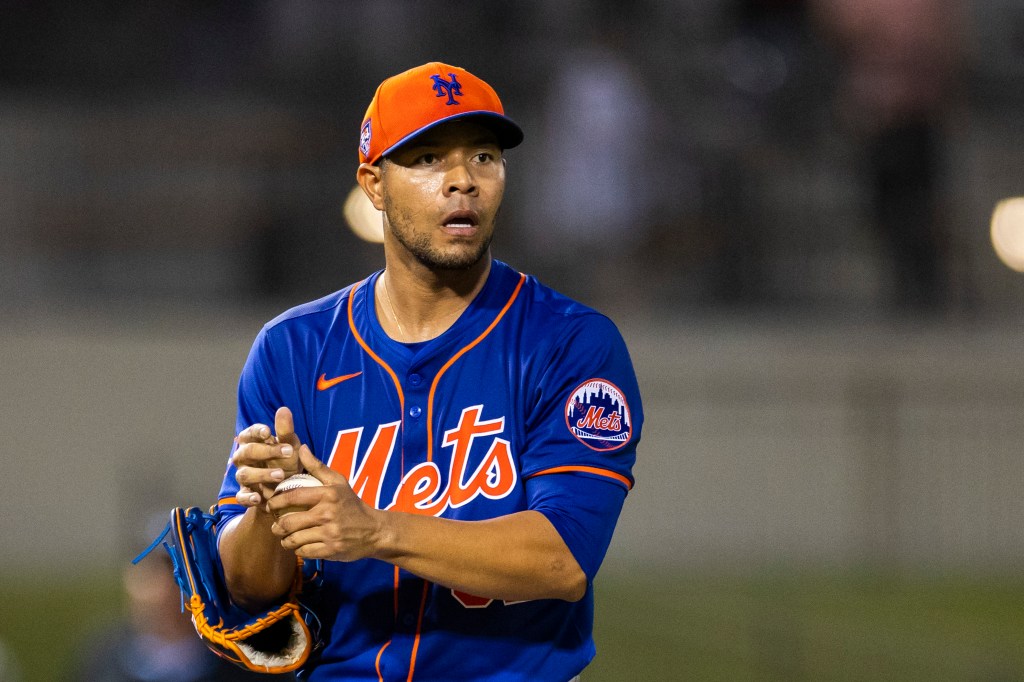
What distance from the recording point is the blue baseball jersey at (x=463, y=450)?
3055mm

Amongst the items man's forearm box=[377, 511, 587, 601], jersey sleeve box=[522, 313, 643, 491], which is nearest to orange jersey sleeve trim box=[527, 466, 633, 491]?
jersey sleeve box=[522, 313, 643, 491]

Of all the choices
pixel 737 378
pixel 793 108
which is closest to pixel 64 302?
pixel 737 378

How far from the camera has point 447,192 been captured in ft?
10.1

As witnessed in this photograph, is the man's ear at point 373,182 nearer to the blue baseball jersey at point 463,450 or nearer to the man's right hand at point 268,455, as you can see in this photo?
the blue baseball jersey at point 463,450

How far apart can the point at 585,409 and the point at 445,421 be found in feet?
1.02

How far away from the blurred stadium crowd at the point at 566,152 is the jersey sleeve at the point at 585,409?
6.77m

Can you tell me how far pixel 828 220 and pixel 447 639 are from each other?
7.91 m

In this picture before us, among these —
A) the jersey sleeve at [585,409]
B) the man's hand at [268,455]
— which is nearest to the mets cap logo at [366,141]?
the jersey sleeve at [585,409]

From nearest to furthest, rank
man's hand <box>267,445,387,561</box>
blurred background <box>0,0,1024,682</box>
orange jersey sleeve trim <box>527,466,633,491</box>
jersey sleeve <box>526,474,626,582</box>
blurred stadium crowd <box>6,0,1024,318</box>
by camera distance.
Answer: man's hand <box>267,445,387,561</box> < jersey sleeve <box>526,474,626,582</box> < orange jersey sleeve trim <box>527,466,633,491</box> < blurred background <box>0,0,1024,682</box> < blurred stadium crowd <box>6,0,1024,318</box>

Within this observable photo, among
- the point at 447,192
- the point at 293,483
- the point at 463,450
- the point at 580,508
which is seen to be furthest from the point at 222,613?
the point at 447,192

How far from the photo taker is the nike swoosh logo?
3199 mm

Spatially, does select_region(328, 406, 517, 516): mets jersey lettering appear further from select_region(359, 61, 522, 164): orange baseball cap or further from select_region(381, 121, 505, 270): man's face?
select_region(359, 61, 522, 164): orange baseball cap

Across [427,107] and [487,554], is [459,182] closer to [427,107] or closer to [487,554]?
[427,107]

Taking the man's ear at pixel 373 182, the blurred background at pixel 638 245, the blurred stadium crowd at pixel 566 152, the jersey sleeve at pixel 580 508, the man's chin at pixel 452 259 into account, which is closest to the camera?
the jersey sleeve at pixel 580 508
